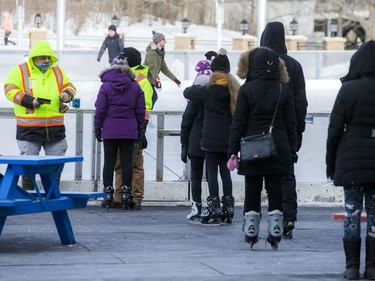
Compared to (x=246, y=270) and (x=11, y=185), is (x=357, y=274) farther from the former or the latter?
(x=11, y=185)

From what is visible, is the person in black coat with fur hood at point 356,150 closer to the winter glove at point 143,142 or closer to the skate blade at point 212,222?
the skate blade at point 212,222

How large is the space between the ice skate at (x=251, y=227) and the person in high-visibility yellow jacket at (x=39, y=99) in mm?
2845

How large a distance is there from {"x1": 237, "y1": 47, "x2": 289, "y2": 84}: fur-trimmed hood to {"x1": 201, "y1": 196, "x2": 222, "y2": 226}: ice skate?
87.0 inches

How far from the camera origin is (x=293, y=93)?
11.4 m

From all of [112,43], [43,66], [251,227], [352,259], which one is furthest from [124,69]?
[112,43]

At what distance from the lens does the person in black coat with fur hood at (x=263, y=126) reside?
1037cm

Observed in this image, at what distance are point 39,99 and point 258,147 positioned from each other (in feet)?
9.89

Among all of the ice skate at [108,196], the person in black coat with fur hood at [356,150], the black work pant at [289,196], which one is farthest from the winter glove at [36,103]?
the person in black coat with fur hood at [356,150]

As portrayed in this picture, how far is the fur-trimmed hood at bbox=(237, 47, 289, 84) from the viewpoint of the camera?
10.5 meters

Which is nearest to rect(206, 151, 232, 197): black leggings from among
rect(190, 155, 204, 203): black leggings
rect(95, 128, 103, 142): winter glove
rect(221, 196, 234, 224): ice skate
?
rect(221, 196, 234, 224): ice skate

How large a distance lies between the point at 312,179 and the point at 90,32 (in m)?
60.8

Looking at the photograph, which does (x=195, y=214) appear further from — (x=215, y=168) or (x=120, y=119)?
(x=120, y=119)

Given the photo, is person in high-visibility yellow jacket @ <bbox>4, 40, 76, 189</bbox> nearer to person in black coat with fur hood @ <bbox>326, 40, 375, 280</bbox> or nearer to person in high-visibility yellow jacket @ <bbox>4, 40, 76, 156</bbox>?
person in high-visibility yellow jacket @ <bbox>4, 40, 76, 156</bbox>

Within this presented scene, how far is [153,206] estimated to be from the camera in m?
14.5
